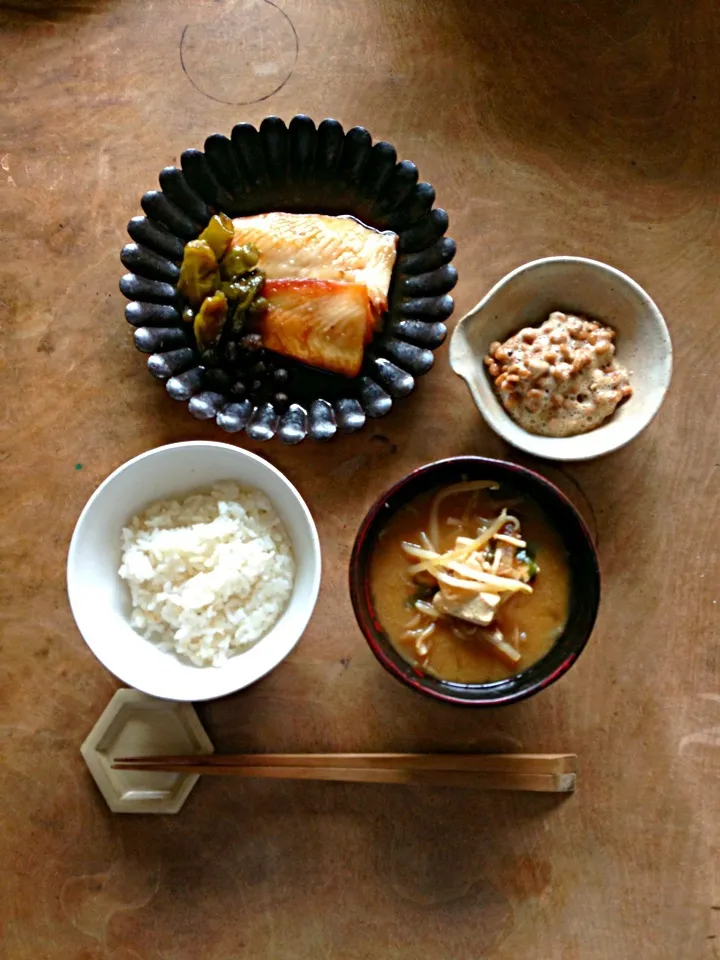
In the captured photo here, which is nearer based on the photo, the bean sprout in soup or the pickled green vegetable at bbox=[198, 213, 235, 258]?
the bean sprout in soup

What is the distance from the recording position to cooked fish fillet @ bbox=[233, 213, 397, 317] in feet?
7.59

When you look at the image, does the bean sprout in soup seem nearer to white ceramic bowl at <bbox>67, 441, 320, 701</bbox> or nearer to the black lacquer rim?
the black lacquer rim

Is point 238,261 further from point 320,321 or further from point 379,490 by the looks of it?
point 379,490

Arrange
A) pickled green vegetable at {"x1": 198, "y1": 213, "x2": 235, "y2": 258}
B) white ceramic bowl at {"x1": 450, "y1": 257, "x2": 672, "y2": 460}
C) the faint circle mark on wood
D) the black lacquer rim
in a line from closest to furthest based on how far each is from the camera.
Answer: the black lacquer rim → white ceramic bowl at {"x1": 450, "y1": 257, "x2": 672, "y2": 460} → pickled green vegetable at {"x1": 198, "y1": 213, "x2": 235, "y2": 258} → the faint circle mark on wood

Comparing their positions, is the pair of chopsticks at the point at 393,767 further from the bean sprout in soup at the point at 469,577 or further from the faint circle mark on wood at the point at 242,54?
the faint circle mark on wood at the point at 242,54

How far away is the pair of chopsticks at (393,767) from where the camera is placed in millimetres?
2291

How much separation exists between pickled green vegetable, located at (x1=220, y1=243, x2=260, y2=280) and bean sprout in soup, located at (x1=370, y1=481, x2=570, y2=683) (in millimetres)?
774

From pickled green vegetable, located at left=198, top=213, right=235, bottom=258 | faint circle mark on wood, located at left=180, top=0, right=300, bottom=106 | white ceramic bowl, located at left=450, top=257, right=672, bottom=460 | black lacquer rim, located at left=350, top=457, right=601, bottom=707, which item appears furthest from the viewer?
faint circle mark on wood, located at left=180, top=0, right=300, bottom=106

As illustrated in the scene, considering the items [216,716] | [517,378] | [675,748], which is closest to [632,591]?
[675,748]

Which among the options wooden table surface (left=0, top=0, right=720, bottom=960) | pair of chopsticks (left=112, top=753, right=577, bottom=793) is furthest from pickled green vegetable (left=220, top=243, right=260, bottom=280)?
pair of chopsticks (left=112, top=753, right=577, bottom=793)

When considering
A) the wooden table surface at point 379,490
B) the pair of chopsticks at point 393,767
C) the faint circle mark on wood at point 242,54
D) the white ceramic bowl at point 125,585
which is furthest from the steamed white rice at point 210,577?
the faint circle mark on wood at point 242,54

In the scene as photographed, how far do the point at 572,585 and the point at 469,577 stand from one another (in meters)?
0.28

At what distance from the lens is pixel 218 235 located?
7.55ft

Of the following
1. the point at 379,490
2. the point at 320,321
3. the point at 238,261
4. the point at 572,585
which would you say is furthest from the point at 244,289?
the point at 572,585
